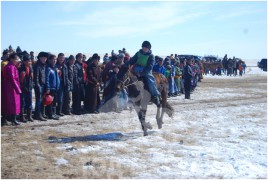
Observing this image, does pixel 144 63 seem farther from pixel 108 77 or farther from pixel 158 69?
pixel 158 69

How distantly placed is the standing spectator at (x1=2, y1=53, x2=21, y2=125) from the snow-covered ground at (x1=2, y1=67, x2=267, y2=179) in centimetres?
59

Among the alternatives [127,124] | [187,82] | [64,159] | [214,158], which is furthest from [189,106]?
[64,159]

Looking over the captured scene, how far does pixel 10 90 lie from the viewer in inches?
397

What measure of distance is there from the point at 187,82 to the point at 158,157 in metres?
10.4

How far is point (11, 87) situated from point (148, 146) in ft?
14.8

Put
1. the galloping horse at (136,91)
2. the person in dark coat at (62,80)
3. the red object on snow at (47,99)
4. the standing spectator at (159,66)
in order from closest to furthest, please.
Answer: the galloping horse at (136,91)
the red object on snow at (47,99)
the person in dark coat at (62,80)
the standing spectator at (159,66)

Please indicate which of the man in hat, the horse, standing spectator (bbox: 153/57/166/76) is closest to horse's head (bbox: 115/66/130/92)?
the man in hat

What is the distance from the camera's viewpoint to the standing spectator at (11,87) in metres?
9.99

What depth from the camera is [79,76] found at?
492 inches

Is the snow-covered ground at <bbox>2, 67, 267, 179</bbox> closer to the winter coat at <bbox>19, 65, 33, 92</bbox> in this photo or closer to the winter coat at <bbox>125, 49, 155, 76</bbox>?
the winter coat at <bbox>19, 65, 33, 92</bbox>

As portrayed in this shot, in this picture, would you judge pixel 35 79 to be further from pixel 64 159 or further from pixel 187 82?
pixel 187 82

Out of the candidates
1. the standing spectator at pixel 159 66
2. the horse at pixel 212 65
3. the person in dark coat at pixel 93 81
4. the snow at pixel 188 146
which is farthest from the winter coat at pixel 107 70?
the horse at pixel 212 65

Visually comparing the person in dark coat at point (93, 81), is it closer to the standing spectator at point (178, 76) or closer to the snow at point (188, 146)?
the snow at point (188, 146)

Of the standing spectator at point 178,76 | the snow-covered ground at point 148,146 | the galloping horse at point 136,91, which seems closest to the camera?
the snow-covered ground at point 148,146
